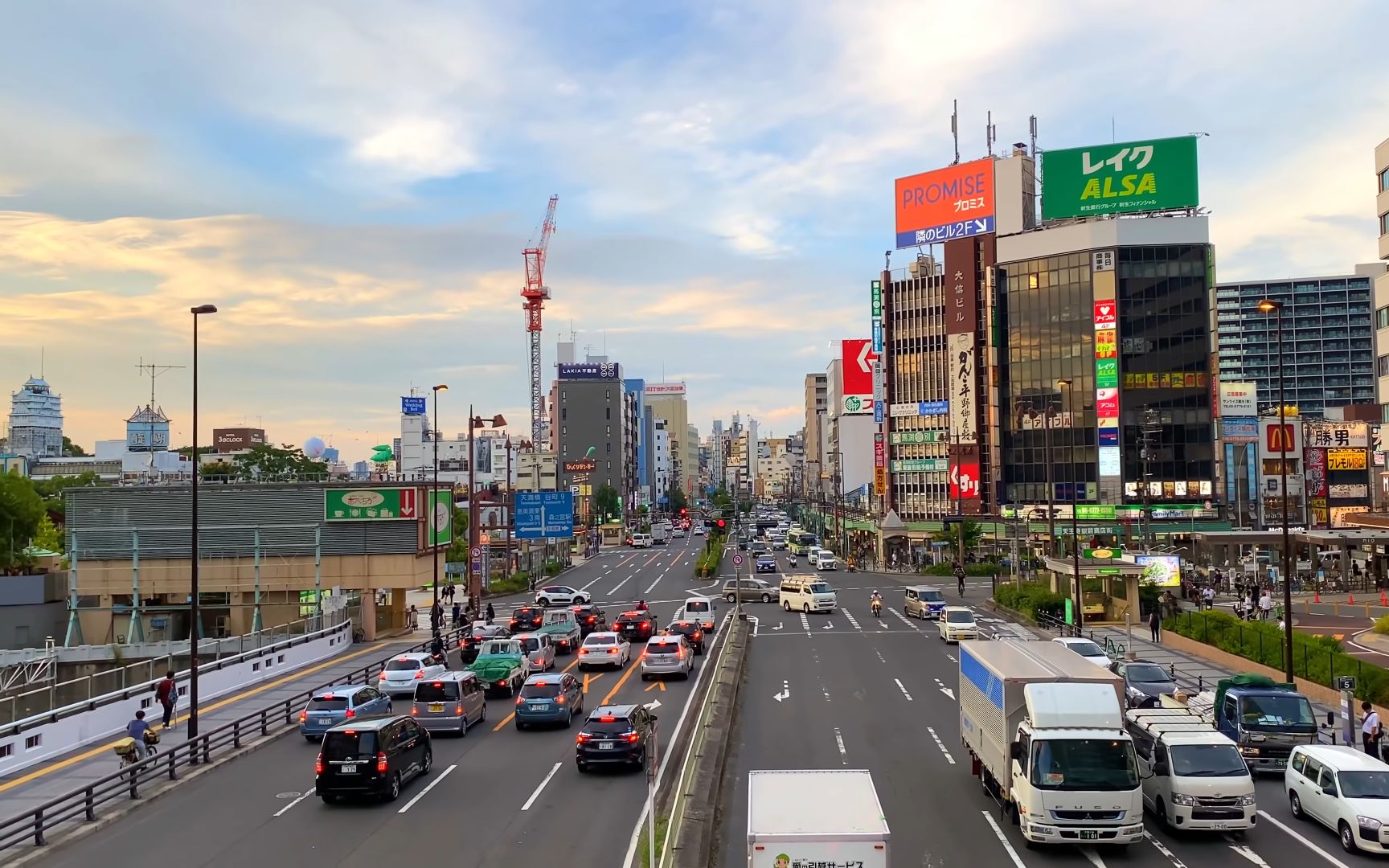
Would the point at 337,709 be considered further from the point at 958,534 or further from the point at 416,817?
the point at 958,534

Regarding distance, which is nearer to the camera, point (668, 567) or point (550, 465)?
point (668, 567)

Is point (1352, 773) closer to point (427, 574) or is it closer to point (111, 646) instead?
point (427, 574)

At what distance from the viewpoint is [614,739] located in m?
23.1

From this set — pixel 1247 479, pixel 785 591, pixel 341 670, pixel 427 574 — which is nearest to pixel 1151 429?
pixel 1247 479

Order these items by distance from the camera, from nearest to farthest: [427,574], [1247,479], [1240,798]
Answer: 1. [1240,798]
2. [427,574]
3. [1247,479]

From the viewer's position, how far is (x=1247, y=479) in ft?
453

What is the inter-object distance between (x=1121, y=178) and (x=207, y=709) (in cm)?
9518

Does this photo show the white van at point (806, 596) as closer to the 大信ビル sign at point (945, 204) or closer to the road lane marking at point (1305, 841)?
the road lane marking at point (1305, 841)

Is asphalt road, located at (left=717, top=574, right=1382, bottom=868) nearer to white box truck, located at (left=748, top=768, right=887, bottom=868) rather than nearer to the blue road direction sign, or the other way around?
white box truck, located at (left=748, top=768, right=887, bottom=868)

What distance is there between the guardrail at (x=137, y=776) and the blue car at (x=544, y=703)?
706 cm

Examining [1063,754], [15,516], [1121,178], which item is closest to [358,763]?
[1063,754]

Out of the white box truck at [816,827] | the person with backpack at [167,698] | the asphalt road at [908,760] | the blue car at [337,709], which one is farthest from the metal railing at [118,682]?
the white box truck at [816,827]

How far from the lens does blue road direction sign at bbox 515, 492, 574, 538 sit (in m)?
74.9

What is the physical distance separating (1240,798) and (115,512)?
52.4 metres
